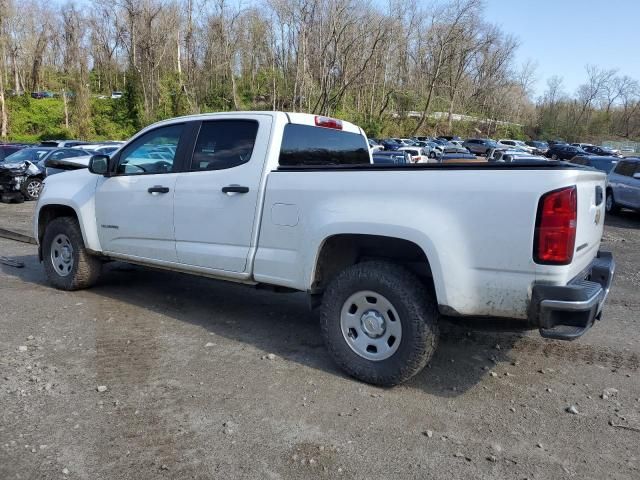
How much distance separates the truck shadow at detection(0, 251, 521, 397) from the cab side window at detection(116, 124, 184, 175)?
147 cm

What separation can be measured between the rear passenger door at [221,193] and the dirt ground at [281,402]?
2.61 ft

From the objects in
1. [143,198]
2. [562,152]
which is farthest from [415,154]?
[562,152]

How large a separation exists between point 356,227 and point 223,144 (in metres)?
1.68

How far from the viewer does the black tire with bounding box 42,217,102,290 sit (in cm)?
603

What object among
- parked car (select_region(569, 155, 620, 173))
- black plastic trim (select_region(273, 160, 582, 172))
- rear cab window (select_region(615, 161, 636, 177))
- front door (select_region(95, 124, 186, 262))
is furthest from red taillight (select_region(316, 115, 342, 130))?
parked car (select_region(569, 155, 620, 173))

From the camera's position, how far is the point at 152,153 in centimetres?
541

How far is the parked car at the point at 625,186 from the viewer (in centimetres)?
1412

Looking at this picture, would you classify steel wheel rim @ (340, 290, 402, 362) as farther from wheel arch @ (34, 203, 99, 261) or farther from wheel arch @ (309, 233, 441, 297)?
wheel arch @ (34, 203, 99, 261)

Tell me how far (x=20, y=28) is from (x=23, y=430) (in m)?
66.3

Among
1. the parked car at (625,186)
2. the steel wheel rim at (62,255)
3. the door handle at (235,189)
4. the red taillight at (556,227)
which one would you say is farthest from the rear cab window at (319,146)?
the parked car at (625,186)

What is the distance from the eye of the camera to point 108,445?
310cm

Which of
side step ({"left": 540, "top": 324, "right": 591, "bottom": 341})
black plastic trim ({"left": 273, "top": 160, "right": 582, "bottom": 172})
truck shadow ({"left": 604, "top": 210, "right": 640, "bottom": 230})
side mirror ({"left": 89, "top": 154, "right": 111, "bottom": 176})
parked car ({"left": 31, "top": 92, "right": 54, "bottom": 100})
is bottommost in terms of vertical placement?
truck shadow ({"left": 604, "top": 210, "right": 640, "bottom": 230})

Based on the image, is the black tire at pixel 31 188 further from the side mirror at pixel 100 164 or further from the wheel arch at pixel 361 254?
the wheel arch at pixel 361 254

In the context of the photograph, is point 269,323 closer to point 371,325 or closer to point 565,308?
point 371,325
